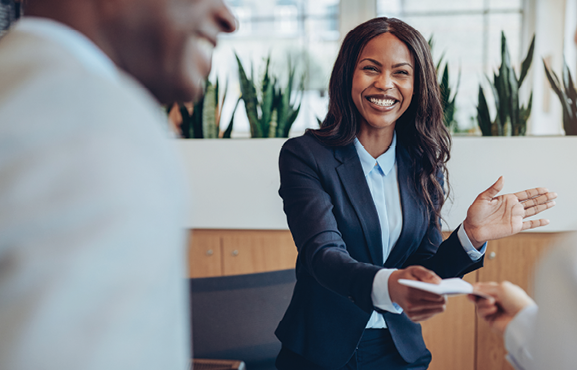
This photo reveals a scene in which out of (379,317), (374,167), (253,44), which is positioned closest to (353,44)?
(374,167)

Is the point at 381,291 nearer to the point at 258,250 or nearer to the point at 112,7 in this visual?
the point at 112,7

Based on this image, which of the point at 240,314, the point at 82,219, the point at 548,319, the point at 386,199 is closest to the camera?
the point at 82,219

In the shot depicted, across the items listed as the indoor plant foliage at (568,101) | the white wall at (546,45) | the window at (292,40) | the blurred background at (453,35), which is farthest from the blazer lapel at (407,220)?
the white wall at (546,45)

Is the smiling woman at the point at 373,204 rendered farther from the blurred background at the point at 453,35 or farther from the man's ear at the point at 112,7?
the blurred background at the point at 453,35

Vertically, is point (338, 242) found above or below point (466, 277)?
above

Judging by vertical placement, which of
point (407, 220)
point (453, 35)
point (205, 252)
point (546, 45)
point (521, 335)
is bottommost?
point (205, 252)

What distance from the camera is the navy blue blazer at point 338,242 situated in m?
1.21

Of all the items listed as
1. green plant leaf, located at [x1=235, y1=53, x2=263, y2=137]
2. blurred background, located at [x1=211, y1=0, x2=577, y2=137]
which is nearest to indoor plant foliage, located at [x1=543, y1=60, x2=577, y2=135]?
green plant leaf, located at [x1=235, y1=53, x2=263, y2=137]

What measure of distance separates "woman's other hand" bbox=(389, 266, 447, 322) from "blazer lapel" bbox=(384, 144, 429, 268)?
37 cm

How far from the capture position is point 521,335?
772mm

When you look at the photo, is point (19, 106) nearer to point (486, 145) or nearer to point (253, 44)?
point (486, 145)

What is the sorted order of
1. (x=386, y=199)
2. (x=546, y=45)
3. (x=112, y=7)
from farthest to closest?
(x=546, y=45) < (x=386, y=199) < (x=112, y=7)

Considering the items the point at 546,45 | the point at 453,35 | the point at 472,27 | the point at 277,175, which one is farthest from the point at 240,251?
the point at 546,45

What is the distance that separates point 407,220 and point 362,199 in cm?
15
